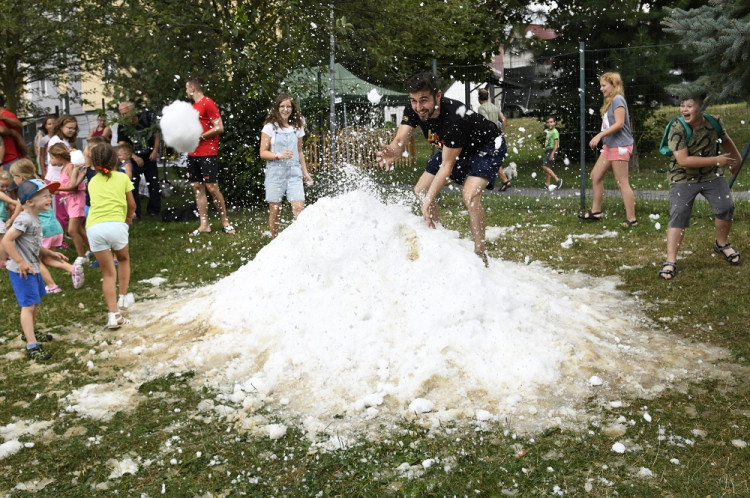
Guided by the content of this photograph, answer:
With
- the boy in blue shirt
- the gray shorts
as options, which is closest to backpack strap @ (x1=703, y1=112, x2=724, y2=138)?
the gray shorts

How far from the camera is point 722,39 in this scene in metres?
5.18

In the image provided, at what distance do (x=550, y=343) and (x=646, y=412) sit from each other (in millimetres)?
913

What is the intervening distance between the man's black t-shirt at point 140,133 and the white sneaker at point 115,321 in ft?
21.2

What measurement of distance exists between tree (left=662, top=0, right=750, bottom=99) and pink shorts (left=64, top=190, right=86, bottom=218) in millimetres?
6573

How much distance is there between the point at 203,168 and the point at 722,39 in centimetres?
699

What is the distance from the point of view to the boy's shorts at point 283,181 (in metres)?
8.62

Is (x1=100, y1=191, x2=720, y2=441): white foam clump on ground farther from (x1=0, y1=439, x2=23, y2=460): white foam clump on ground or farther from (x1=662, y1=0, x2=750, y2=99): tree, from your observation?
(x1=662, y1=0, x2=750, y2=99): tree

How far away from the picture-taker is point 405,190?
14.5 m

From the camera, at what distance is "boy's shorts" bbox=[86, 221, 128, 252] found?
5.98 metres

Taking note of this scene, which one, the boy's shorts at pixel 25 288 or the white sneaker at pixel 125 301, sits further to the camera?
the white sneaker at pixel 125 301

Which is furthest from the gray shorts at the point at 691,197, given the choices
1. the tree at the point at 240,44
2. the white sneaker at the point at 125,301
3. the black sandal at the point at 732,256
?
the tree at the point at 240,44

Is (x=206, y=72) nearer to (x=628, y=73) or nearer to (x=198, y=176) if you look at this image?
(x=198, y=176)

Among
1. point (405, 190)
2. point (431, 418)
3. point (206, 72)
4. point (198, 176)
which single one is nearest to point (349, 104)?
point (405, 190)

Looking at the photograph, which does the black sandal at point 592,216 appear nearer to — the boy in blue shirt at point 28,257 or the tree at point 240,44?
the tree at point 240,44
